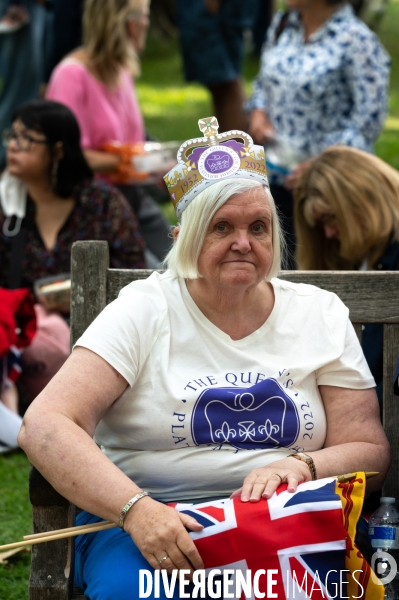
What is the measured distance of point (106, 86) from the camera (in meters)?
6.00

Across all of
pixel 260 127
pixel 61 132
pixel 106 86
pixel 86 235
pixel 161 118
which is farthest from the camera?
pixel 161 118

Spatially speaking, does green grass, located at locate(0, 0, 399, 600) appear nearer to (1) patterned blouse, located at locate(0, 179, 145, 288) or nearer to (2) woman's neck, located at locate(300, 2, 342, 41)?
(1) patterned blouse, located at locate(0, 179, 145, 288)

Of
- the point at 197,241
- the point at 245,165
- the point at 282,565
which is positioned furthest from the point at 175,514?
the point at 245,165

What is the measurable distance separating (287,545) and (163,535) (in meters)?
0.30

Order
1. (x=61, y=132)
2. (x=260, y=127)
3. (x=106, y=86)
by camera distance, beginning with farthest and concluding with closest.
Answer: (x=106, y=86)
(x=260, y=127)
(x=61, y=132)

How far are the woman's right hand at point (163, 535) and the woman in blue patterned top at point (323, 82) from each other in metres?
2.87

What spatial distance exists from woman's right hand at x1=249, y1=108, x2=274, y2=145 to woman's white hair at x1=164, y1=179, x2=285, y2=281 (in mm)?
2764

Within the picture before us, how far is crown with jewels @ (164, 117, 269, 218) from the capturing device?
267cm

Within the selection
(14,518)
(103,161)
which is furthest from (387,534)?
(103,161)

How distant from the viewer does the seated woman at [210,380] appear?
2.51 metres

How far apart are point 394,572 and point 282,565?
35 centimetres

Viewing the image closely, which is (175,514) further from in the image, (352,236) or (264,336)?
(352,236)

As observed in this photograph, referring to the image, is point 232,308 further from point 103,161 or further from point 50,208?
point 103,161

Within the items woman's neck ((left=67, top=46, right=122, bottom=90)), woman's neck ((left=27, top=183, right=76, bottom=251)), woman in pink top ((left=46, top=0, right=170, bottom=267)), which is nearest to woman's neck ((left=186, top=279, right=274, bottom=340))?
woman's neck ((left=27, top=183, right=76, bottom=251))
